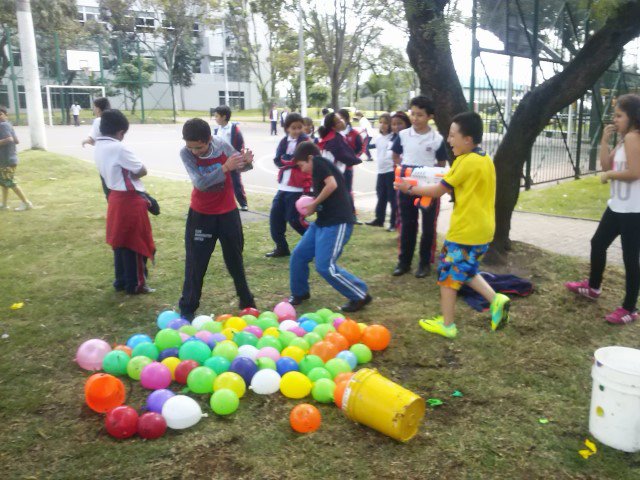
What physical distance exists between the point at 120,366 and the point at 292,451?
150 centimetres

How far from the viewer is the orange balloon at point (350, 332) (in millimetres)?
4312

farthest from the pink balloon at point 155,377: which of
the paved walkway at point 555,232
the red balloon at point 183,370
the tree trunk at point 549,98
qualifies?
the paved walkway at point 555,232

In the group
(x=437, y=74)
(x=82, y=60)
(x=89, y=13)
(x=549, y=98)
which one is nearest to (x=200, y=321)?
(x=437, y=74)

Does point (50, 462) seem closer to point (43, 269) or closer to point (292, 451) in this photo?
point (292, 451)

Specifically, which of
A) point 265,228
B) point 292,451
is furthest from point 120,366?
point 265,228

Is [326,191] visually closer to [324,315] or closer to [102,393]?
[324,315]

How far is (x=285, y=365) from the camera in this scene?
3852mm

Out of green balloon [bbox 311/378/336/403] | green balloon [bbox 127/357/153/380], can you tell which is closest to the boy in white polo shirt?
green balloon [bbox 311/378/336/403]

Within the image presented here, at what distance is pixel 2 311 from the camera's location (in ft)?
17.0

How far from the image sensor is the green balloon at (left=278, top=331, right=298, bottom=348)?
421 centimetres

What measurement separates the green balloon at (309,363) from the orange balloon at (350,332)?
45 centimetres

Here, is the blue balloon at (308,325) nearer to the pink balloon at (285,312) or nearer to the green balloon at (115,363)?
the pink balloon at (285,312)

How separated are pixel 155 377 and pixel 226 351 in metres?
0.50

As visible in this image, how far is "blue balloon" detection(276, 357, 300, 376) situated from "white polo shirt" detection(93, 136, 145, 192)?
2.46 metres
